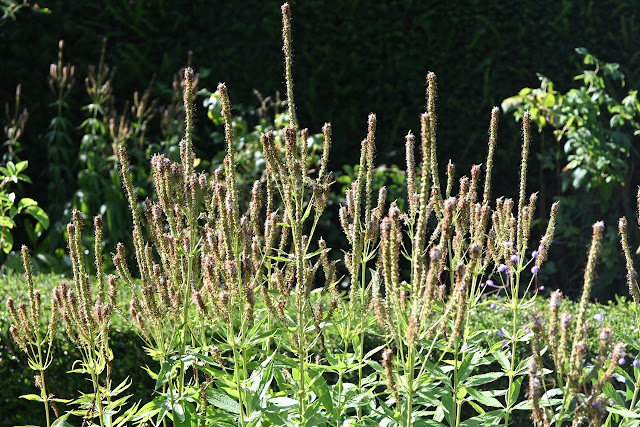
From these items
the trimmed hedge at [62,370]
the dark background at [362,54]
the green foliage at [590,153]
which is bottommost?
the trimmed hedge at [62,370]

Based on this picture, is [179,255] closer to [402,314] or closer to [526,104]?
[402,314]

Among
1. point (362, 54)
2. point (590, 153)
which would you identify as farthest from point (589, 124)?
point (362, 54)

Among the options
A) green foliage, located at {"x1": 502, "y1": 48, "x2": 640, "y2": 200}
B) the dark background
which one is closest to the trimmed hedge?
green foliage, located at {"x1": 502, "y1": 48, "x2": 640, "y2": 200}

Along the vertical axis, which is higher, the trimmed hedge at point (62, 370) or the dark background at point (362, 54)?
the dark background at point (362, 54)

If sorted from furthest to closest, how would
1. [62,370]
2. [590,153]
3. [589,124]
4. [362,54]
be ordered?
1. [362,54]
2. [589,124]
3. [590,153]
4. [62,370]

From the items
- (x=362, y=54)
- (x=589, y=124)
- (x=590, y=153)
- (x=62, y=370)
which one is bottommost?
(x=62, y=370)

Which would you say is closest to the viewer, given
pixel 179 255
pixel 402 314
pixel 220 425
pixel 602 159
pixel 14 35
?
pixel 402 314

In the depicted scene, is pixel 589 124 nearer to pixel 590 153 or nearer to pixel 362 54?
pixel 590 153

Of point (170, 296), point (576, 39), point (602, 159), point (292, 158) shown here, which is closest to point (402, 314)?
point (292, 158)

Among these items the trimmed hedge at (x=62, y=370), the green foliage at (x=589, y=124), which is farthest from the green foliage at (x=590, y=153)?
the trimmed hedge at (x=62, y=370)

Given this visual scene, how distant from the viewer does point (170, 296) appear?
278 centimetres

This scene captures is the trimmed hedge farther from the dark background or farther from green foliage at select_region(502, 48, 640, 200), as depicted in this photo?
the dark background

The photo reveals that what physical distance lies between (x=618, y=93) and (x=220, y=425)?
635 centimetres

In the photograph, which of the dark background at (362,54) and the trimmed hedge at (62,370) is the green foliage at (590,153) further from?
the trimmed hedge at (62,370)
